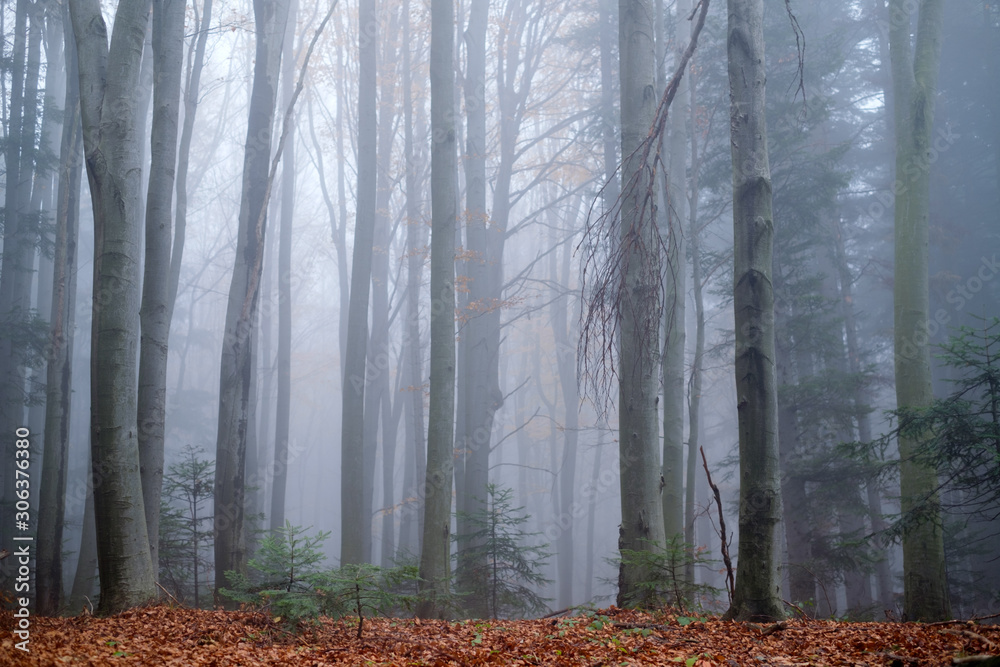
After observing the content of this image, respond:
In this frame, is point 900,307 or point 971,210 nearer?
point 900,307

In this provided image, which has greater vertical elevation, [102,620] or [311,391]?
[311,391]

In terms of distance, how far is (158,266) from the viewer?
7207 millimetres

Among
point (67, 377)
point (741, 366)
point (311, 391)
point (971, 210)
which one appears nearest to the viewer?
point (741, 366)

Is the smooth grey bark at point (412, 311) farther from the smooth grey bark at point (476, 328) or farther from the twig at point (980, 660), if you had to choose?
the twig at point (980, 660)

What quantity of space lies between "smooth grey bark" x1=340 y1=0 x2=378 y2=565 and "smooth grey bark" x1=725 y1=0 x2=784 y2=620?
6.61 m

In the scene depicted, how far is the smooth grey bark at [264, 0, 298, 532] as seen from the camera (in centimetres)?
1568

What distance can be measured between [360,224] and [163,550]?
6.22m

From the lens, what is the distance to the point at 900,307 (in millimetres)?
7816

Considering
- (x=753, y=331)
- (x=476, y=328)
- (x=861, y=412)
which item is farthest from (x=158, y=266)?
(x=861, y=412)

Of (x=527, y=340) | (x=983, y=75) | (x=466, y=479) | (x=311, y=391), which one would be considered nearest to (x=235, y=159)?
(x=527, y=340)

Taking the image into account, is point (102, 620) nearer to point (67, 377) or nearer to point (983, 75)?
point (67, 377)

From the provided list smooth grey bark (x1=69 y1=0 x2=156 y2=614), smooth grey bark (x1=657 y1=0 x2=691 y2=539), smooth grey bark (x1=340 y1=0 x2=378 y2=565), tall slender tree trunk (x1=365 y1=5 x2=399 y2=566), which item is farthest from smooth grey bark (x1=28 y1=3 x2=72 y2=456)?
smooth grey bark (x1=657 y1=0 x2=691 y2=539)

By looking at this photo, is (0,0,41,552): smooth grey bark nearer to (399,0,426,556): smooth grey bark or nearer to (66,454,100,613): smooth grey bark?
(66,454,100,613): smooth grey bark

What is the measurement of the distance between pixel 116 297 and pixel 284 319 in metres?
12.7
